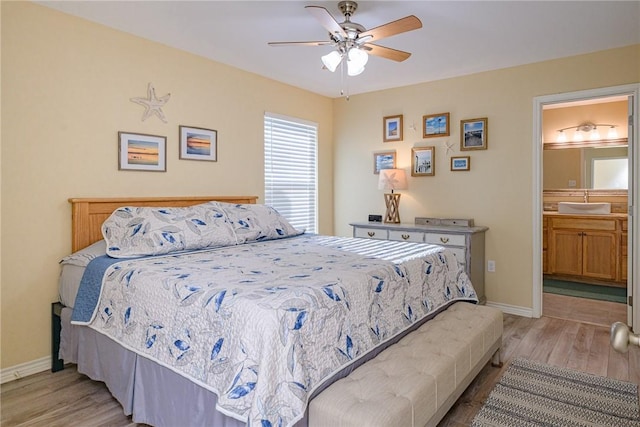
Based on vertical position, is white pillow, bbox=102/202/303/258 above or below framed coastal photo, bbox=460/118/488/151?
Answer: below

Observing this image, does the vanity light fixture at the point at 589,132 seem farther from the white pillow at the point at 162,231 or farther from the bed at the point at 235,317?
the white pillow at the point at 162,231

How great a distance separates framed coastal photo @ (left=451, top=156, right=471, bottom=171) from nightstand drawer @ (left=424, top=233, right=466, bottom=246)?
809 millimetres

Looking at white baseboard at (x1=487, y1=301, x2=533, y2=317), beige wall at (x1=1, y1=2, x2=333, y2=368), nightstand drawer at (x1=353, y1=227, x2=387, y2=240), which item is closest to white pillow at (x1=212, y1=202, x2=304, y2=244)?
beige wall at (x1=1, y1=2, x2=333, y2=368)

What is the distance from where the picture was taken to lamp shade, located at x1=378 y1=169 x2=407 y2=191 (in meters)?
4.49

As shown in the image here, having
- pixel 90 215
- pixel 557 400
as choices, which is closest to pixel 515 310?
pixel 557 400

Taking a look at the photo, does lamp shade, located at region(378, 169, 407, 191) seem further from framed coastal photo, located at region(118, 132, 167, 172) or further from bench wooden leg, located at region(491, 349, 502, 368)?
framed coastal photo, located at region(118, 132, 167, 172)

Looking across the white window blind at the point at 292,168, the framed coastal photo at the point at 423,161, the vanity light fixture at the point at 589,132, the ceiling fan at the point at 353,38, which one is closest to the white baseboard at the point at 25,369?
the white window blind at the point at 292,168

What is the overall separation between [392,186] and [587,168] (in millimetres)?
2903

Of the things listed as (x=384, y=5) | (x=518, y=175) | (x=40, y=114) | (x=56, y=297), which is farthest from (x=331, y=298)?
(x=518, y=175)

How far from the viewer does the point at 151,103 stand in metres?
3.25

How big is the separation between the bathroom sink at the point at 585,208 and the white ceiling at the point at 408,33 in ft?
8.07

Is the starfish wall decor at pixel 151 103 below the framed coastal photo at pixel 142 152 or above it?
above

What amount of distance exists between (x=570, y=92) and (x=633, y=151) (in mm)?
727

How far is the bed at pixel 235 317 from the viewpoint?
1.48 m
